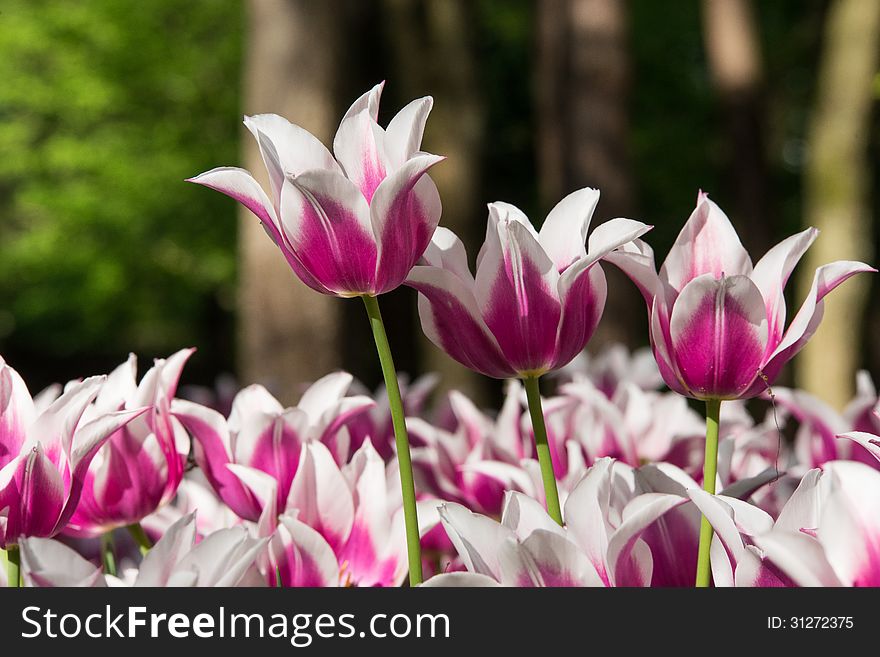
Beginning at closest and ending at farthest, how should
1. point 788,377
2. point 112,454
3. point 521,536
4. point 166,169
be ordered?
1. point 521,536
2. point 112,454
3. point 788,377
4. point 166,169

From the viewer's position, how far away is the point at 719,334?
3.51 feet

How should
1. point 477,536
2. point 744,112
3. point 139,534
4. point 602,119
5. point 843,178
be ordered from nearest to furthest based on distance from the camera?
point 477,536
point 139,534
point 602,119
point 843,178
point 744,112

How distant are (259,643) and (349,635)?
0.23 feet

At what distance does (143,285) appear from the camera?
607 inches

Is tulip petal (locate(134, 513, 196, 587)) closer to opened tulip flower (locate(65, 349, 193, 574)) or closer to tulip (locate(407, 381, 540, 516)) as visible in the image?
opened tulip flower (locate(65, 349, 193, 574))

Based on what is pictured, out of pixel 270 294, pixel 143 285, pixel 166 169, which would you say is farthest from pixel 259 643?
pixel 143 285

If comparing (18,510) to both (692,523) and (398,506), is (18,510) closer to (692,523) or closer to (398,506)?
(398,506)

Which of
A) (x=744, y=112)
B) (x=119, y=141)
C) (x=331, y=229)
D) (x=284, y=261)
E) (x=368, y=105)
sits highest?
(x=119, y=141)

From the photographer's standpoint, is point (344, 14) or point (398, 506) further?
point (344, 14)

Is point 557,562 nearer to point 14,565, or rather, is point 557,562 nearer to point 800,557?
point 800,557

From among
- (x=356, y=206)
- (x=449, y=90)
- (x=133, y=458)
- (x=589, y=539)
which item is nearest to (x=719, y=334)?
(x=589, y=539)

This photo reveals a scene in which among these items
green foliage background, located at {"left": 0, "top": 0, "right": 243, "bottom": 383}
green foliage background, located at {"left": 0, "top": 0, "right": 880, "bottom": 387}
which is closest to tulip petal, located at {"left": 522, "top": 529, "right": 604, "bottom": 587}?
green foliage background, located at {"left": 0, "top": 0, "right": 880, "bottom": 387}

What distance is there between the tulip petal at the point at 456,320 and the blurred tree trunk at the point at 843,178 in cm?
646

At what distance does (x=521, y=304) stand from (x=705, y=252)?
0.61 ft
